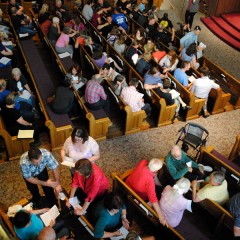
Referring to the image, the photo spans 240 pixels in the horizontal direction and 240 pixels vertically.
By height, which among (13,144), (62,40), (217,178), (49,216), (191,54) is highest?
(217,178)

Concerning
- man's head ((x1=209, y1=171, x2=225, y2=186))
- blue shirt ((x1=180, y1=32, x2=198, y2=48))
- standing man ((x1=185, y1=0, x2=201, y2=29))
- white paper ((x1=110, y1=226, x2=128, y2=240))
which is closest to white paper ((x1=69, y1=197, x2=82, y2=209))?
white paper ((x1=110, y1=226, x2=128, y2=240))

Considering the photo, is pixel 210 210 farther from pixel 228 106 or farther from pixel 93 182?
pixel 228 106

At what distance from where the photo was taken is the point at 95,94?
543 centimetres

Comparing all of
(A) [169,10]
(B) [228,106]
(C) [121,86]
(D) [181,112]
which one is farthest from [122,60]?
(A) [169,10]

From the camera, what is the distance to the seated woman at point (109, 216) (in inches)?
126

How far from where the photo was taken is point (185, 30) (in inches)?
337

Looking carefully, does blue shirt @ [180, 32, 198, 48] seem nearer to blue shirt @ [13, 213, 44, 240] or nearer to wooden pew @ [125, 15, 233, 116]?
wooden pew @ [125, 15, 233, 116]

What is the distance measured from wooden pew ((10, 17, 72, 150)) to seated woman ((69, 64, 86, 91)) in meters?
0.50

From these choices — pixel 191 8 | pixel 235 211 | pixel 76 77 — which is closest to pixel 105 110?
pixel 76 77

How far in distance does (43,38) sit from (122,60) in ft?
8.40

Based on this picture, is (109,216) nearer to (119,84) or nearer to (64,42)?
(119,84)

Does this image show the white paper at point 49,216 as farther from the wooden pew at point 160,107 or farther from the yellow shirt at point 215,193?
the wooden pew at point 160,107

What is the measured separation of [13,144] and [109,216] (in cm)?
246

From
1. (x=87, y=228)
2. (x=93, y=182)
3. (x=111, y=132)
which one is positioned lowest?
(x=111, y=132)
